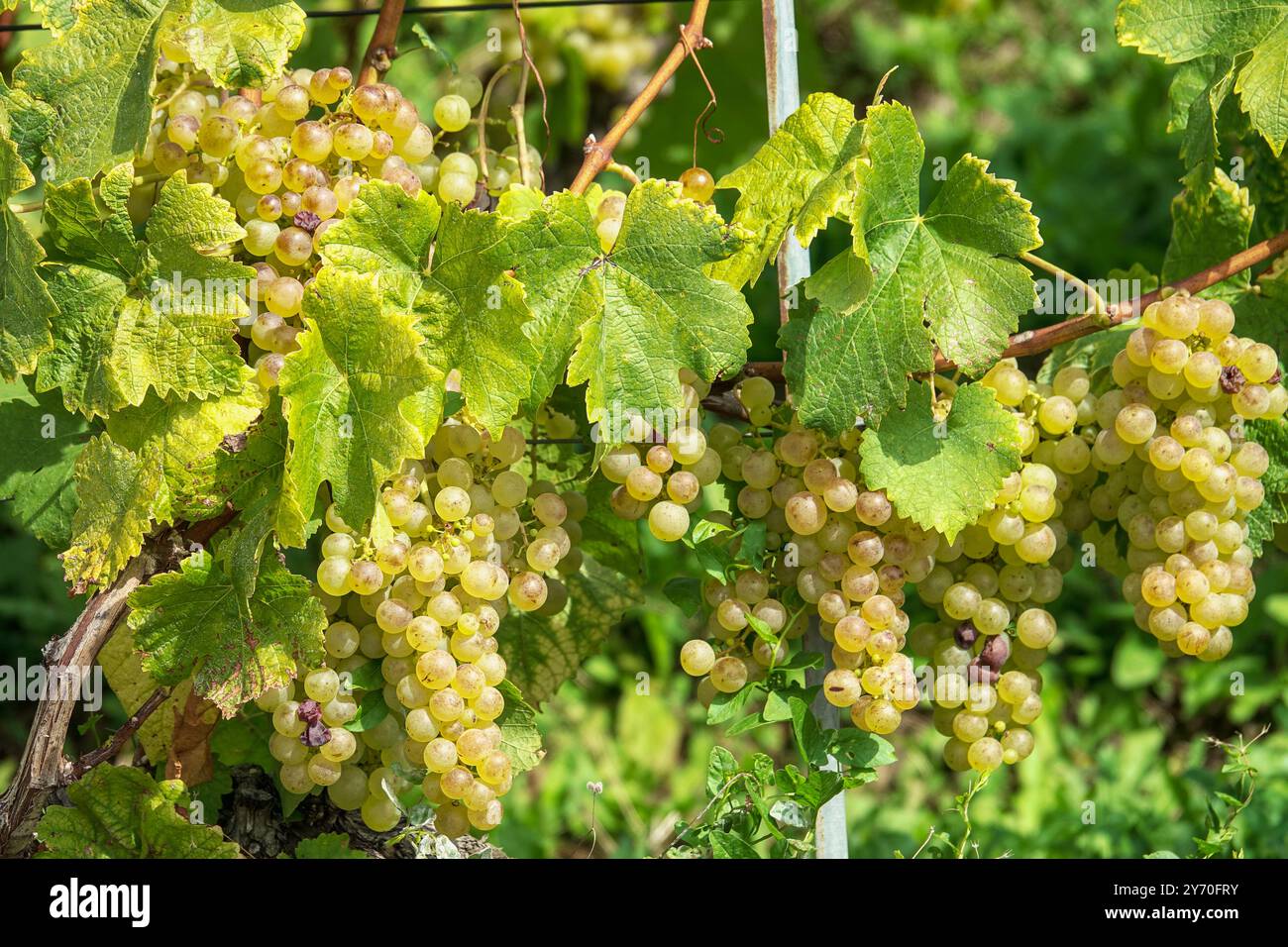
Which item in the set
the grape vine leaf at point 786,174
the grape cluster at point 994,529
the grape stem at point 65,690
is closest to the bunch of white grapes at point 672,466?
the grape cluster at point 994,529

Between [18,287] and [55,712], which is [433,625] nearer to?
[55,712]

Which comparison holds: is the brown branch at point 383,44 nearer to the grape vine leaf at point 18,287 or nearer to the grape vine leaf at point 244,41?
the grape vine leaf at point 244,41

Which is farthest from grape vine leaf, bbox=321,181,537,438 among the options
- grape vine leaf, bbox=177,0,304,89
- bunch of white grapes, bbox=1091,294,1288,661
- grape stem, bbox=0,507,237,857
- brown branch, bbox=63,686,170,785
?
bunch of white grapes, bbox=1091,294,1288,661

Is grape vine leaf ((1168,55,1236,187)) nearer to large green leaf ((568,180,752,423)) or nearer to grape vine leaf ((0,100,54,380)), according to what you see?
A: large green leaf ((568,180,752,423))

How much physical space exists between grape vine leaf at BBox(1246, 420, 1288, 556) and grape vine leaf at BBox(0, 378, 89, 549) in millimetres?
1046

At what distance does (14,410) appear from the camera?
1.19 metres

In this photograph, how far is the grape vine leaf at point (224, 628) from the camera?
0.98 meters

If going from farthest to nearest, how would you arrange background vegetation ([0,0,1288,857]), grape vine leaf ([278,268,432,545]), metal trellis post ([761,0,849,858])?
background vegetation ([0,0,1288,857]) < metal trellis post ([761,0,849,858]) < grape vine leaf ([278,268,432,545])

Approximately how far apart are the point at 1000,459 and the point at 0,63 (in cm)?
174

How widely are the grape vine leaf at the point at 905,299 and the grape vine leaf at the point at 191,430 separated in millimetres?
419

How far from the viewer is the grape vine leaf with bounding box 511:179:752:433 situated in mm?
986
